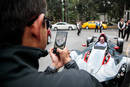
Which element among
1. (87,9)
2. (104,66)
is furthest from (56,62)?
(87,9)

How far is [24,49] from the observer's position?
2.52ft

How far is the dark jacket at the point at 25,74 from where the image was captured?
703mm

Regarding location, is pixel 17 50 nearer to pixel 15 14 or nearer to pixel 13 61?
pixel 13 61

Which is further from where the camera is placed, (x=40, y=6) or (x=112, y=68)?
(x=112, y=68)

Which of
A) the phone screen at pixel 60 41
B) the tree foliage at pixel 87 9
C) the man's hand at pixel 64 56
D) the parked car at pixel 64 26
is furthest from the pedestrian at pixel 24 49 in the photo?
the tree foliage at pixel 87 9

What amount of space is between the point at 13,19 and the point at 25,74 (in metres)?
0.26

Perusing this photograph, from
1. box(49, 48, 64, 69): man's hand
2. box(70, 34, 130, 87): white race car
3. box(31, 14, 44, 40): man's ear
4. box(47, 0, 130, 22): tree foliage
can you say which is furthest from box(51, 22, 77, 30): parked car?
box(31, 14, 44, 40): man's ear

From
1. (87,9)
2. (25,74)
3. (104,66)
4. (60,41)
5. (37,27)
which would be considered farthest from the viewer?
(87,9)

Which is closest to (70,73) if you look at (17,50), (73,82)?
(73,82)

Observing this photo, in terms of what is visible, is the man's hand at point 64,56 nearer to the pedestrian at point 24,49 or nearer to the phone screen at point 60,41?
the phone screen at point 60,41

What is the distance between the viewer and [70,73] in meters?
0.85

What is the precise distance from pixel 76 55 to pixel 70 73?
422 cm

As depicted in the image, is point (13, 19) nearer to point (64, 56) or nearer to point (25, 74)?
point (25, 74)

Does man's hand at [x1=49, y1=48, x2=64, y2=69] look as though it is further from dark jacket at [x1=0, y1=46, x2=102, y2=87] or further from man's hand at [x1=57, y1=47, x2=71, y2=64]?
dark jacket at [x1=0, y1=46, x2=102, y2=87]
